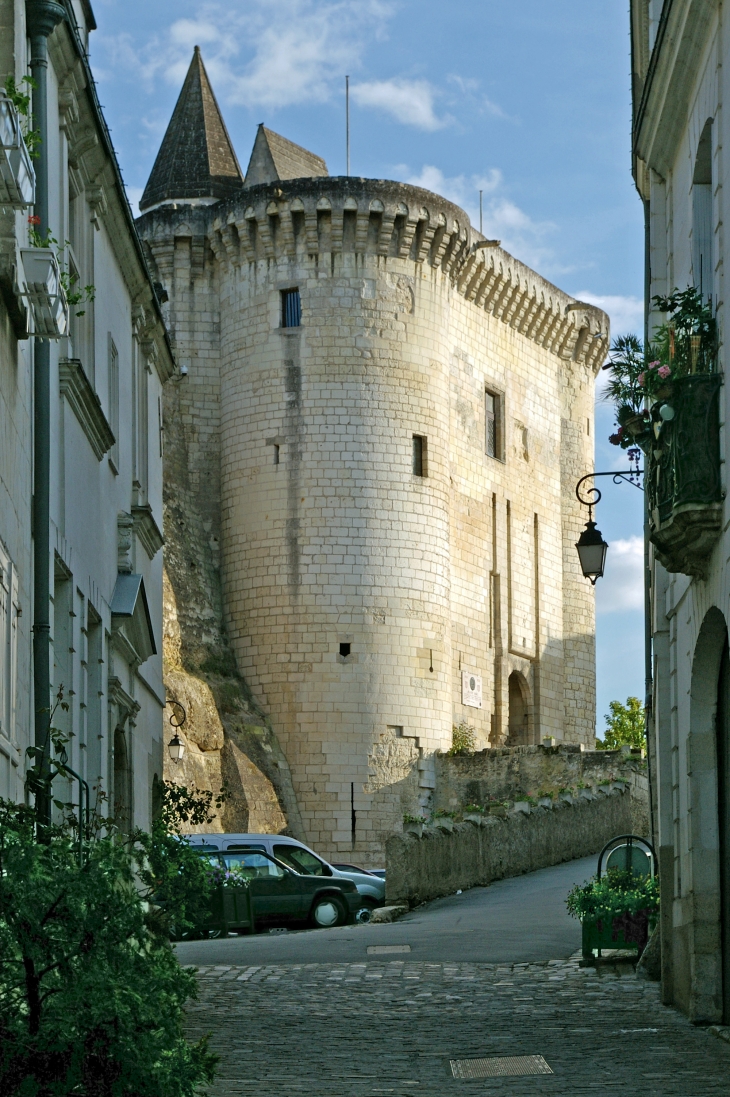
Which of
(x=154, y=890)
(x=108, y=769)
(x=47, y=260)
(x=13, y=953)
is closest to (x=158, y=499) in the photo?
(x=108, y=769)

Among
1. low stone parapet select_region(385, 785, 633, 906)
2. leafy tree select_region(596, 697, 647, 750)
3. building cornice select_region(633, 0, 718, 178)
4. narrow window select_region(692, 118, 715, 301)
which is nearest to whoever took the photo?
building cornice select_region(633, 0, 718, 178)

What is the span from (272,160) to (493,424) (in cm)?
859

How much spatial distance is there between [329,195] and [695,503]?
99.2 feet

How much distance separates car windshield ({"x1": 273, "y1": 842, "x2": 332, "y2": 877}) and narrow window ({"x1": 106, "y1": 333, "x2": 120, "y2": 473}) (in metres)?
6.97

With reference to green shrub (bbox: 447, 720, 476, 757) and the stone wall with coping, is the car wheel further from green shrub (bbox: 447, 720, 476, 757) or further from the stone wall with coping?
green shrub (bbox: 447, 720, 476, 757)

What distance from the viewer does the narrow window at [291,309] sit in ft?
131

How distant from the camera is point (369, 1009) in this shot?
1202cm

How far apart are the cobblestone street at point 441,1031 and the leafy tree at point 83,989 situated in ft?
6.08

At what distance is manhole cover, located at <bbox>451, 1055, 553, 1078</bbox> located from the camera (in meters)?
8.80

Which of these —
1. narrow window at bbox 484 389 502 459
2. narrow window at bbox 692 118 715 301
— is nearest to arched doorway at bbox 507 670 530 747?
narrow window at bbox 484 389 502 459

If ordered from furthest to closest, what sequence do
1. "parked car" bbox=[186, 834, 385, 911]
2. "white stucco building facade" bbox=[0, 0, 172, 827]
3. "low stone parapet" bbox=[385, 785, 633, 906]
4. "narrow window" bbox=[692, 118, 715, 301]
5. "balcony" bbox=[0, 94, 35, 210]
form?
"low stone parapet" bbox=[385, 785, 633, 906], "parked car" bbox=[186, 834, 385, 911], "narrow window" bbox=[692, 118, 715, 301], "white stucco building facade" bbox=[0, 0, 172, 827], "balcony" bbox=[0, 94, 35, 210]

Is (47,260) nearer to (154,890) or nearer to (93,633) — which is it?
(154,890)

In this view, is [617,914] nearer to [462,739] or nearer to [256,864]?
[256,864]

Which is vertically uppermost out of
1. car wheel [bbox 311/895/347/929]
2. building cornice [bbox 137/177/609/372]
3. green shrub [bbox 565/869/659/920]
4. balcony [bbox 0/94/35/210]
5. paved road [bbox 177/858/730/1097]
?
building cornice [bbox 137/177/609/372]
